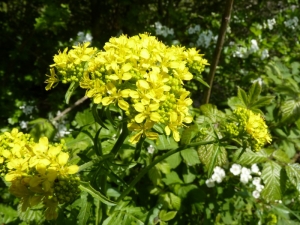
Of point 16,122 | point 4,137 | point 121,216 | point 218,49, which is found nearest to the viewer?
point 4,137

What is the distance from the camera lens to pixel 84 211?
1.65m

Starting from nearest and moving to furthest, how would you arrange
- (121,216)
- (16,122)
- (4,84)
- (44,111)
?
(121,216), (16,122), (4,84), (44,111)

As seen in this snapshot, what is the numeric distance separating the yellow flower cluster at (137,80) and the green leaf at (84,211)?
17.5 inches

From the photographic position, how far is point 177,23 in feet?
12.8

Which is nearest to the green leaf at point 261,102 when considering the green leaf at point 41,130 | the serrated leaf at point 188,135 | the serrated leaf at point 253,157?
the serrated leaf at point 253,157

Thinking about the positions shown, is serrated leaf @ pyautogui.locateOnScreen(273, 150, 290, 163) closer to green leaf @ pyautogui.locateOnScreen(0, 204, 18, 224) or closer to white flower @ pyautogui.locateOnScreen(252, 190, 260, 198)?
white flower @ pyautogui.locateOnScreen(252, 190, 260, 198)

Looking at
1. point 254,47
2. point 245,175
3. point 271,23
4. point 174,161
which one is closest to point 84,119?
point 174,161

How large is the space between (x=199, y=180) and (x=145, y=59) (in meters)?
1.54

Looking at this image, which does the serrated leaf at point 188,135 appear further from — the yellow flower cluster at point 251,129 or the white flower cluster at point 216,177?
the white flower cluster at point 216,177

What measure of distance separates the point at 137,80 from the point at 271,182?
108cm

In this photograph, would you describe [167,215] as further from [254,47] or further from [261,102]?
[254,47]

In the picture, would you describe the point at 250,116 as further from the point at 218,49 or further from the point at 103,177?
the point at 218,49

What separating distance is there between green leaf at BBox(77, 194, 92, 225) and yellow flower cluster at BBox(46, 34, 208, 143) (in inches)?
17.5

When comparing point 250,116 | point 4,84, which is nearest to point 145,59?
point 250,116
